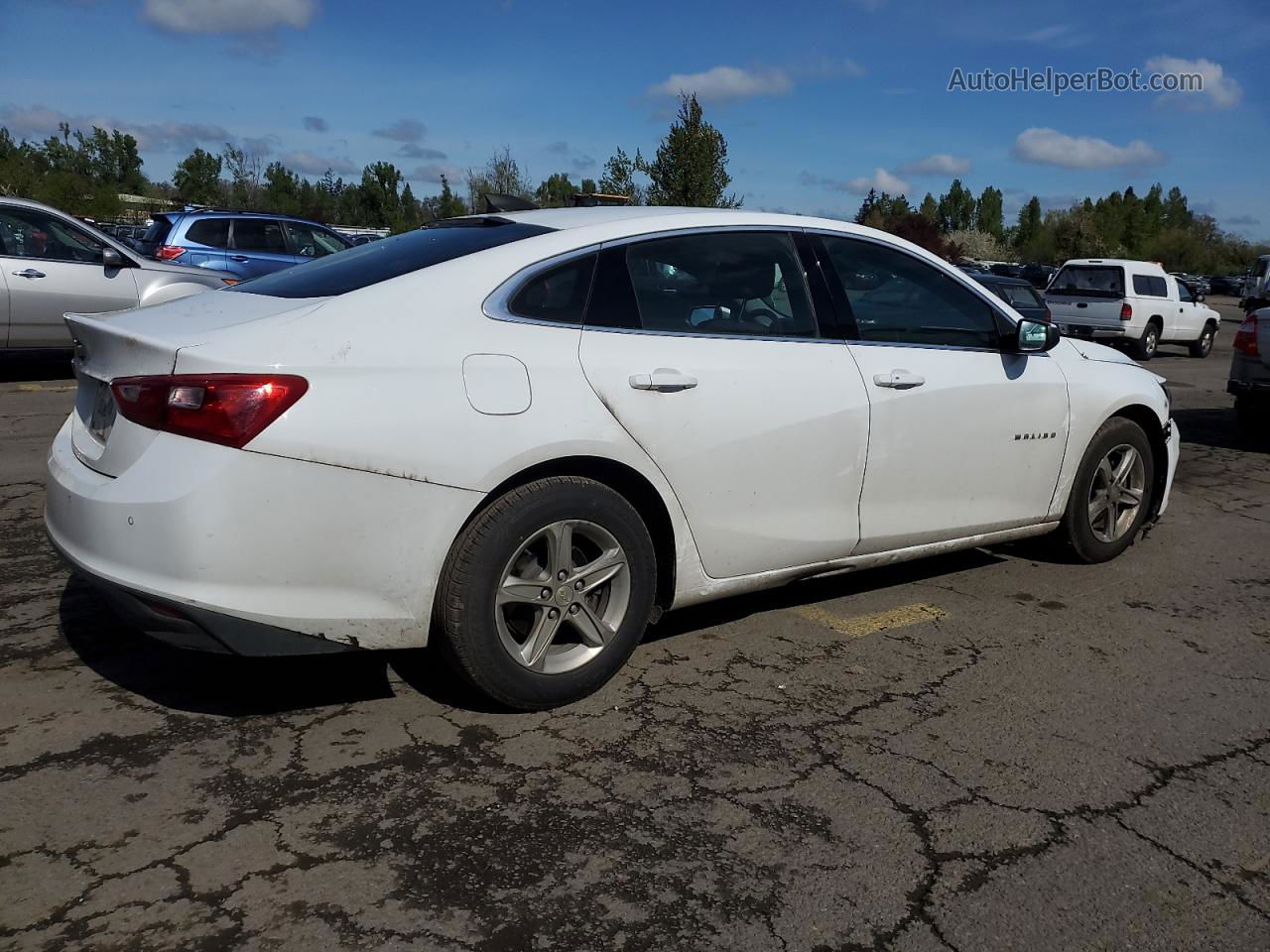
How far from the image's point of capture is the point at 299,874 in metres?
2.65

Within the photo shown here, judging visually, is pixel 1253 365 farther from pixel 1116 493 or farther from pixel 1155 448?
pixel 1116 493

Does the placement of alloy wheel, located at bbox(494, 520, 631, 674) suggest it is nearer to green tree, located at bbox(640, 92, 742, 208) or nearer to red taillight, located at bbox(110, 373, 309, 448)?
red taillight, located at bbox(110, 373, 309, 448)

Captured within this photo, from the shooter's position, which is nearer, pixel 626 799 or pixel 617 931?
pixel 617 931

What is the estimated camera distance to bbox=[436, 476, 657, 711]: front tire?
3332 mm

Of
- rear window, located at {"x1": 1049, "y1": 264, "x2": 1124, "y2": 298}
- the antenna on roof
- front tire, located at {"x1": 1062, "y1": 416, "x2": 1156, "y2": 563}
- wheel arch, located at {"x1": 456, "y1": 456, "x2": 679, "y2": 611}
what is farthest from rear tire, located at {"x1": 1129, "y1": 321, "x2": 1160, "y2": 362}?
wheel arch, located at {"x1": 456, "y1": 456, "x2": 679, "y2": 611}

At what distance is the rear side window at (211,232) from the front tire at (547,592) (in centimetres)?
1275

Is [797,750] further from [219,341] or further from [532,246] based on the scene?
Result: [219,341]

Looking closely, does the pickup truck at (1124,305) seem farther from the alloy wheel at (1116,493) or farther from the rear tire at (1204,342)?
the alloy wheel at (1116,493)

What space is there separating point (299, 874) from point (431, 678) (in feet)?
4.11

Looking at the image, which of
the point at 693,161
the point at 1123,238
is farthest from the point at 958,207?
the point at 693,161

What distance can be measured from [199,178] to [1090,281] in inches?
2238

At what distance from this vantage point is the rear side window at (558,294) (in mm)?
3572

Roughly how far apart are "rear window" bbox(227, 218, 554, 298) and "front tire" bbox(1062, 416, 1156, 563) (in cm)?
300

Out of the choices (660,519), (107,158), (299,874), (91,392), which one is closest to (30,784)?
(299,874)
